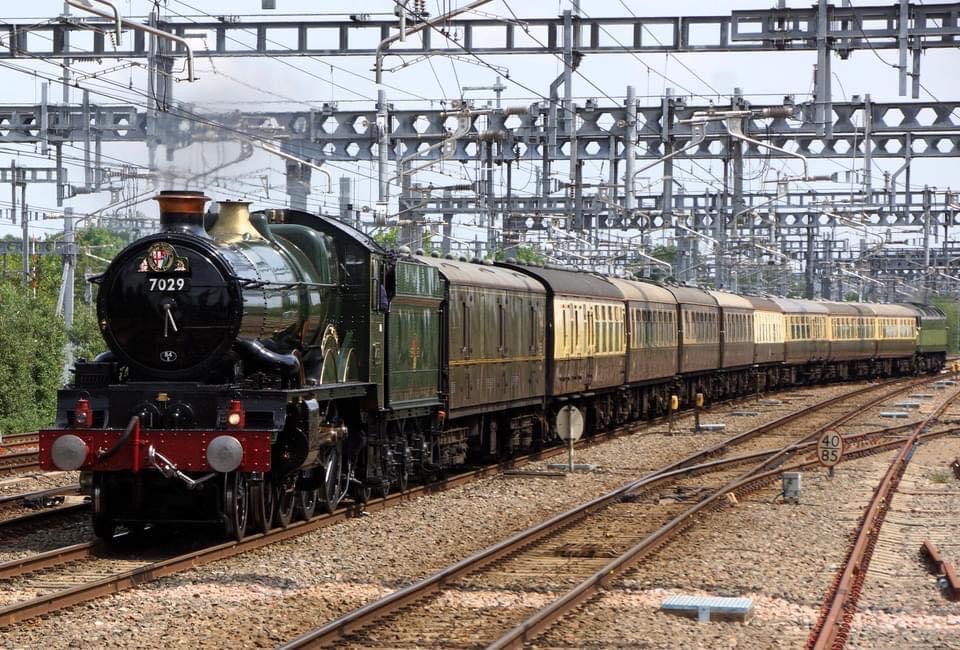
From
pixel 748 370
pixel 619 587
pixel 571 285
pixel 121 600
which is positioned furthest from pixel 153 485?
pixel 748 370

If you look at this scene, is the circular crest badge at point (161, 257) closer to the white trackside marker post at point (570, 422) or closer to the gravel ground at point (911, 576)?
the gravel ground at point (911, 576)

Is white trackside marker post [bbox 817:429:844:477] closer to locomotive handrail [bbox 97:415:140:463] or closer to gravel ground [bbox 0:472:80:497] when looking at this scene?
gravel ground [bbox 0:472:80:497]

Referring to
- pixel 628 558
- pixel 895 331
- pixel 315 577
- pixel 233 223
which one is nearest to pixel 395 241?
pixel 895 331

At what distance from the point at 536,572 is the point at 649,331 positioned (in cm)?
2036

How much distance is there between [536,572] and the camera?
12.9 meters

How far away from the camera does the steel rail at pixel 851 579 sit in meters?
10.2

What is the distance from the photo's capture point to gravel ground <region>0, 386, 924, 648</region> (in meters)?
10.1

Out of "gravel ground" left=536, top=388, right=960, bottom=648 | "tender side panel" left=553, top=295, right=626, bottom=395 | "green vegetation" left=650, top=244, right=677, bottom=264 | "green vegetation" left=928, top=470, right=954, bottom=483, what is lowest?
"green vegetation" left=928, top=470, right=954, bottom=483

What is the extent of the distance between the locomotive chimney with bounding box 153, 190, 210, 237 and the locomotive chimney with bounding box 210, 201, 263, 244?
1.43 ft

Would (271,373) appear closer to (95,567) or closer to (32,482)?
(95,567)

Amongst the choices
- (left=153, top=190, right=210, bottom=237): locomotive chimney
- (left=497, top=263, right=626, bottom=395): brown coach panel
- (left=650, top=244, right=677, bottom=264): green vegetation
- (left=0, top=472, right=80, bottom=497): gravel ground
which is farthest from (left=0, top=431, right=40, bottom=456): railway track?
(left=650, top=244, right=677, bottom=264): green vegetation

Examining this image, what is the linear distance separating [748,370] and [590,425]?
19.2 metres

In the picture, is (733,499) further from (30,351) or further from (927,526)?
(30,351)

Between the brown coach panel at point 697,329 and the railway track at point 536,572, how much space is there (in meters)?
15.4
